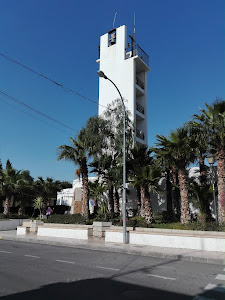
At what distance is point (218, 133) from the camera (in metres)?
14.8

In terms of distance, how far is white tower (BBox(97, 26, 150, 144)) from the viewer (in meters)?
27.4

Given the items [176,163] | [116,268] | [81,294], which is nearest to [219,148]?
[176,163]

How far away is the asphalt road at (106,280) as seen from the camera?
527 cm

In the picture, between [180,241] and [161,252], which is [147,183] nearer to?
[180,241]

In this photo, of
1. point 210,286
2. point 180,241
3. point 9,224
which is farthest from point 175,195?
point 9,224

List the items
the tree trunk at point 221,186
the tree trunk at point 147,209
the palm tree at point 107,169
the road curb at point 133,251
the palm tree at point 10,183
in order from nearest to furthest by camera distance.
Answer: the road curb at point 133,251, the tree trunk at point 221,186, the tree trunk at point 147,209, the palm tree at point 107,169, the palm tree at point 10,183

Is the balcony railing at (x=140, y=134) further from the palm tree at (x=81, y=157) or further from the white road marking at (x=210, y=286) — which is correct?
the white road marking at (x=210, y=286)

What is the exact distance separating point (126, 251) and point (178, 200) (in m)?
9.78

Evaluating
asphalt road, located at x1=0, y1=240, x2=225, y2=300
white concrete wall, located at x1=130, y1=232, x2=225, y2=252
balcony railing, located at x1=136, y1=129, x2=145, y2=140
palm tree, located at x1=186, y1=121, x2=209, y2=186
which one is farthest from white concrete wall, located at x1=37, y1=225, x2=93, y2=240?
balcony railing, located at x1=136, y1=129, x2=145, y2=140

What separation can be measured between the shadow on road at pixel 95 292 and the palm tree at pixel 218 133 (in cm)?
999

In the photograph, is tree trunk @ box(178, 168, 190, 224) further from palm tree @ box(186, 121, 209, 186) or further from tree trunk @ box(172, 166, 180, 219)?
tree trunk @ box(172, 166, 180, 219)

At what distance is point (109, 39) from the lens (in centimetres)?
3153

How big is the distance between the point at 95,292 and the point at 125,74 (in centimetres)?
2545

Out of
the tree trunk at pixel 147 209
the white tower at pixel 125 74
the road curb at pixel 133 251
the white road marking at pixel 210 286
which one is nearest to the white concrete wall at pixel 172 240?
the road curb at pixel 133 251
